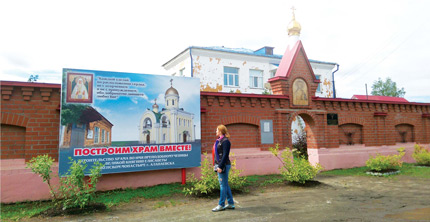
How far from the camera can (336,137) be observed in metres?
13.1

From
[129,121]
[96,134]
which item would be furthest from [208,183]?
[96,134]

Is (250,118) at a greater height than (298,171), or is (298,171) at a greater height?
(250,118)

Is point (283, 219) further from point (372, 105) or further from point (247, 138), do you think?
point (372, 105)

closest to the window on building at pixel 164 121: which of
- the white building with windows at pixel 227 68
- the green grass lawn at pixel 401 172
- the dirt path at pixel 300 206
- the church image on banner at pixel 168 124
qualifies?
the church image on banner at pixel 168 124

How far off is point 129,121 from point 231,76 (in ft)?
50.4

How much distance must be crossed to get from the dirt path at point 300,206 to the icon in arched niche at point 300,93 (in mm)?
4205

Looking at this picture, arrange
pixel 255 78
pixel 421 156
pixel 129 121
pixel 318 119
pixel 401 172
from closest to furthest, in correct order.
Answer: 1. pixel 129 121
2. pixel 401 172
3. pixel 318 119
4. pixel 421 156
5. pixel 255 78

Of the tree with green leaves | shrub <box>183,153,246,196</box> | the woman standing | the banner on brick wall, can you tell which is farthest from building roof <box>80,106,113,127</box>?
the tree with green leaves

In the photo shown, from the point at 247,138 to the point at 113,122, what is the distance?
522 cm

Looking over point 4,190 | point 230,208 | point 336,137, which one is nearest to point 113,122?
point 4,190

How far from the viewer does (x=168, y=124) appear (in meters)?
9.01

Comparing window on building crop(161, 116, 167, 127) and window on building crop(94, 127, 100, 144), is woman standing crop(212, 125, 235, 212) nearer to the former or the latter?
window on building crop(161, 116, 167, 127)

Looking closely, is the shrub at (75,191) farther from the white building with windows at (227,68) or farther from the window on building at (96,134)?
the white building with windows at (227,68)

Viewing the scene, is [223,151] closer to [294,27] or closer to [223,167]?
[223,167]
